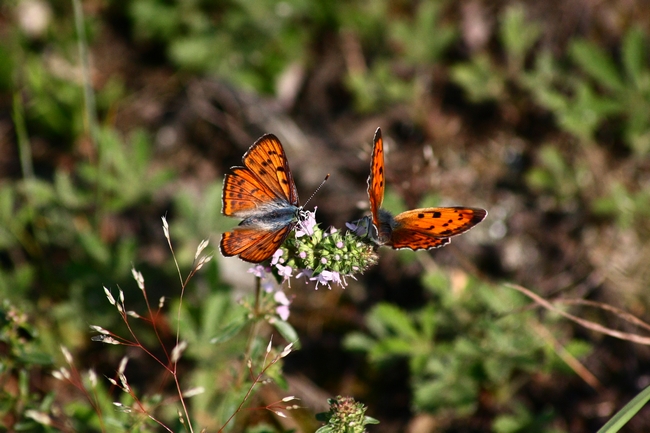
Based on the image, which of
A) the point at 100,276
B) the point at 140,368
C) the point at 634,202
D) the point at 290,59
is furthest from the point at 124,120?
the point at 634,202

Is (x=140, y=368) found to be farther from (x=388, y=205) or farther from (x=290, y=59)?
(x=290, y=59)

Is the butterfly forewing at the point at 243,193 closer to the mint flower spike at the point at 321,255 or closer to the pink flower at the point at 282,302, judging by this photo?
the mint flower spike at the point at 321,255

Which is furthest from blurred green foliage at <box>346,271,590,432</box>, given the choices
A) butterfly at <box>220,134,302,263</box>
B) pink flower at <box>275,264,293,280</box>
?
pink flower at <box>275,264,293,280</box>

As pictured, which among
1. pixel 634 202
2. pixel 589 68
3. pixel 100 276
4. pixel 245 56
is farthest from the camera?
pixel 245 56

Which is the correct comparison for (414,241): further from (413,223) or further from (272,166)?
(272,166)

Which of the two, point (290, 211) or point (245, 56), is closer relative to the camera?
point (290, 211)

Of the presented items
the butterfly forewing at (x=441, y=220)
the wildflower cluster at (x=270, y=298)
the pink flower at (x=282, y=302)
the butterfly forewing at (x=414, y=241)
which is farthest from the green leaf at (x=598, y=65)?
the pink flower at (x=282, y=302)

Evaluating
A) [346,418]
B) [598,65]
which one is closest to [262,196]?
[346,418]

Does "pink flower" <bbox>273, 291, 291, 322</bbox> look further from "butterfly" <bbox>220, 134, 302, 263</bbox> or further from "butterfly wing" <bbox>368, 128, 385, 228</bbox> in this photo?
"butterfly wing" <bbox>368, 128, 385, 228</bbox>
